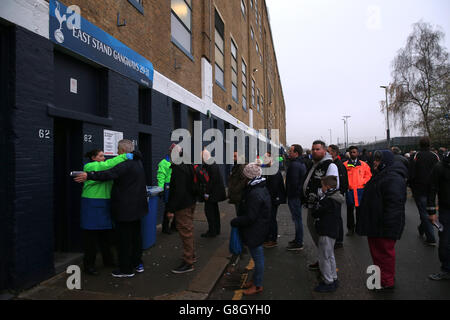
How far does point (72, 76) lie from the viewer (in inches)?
202

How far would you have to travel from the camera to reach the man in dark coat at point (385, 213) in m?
3.68

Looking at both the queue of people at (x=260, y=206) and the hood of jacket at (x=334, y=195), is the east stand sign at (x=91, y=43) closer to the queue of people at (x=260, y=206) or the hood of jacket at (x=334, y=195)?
the queue of people at (x=260, y=206)

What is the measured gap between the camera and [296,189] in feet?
18.5

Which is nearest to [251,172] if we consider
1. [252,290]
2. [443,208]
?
[252,290]

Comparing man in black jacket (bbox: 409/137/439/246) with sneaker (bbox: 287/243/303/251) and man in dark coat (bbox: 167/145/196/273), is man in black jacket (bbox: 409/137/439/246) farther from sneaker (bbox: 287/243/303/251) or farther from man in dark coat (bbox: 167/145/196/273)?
man in dark coat (bbox: 167/145/196/273)

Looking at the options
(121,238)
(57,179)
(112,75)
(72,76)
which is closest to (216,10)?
(112,75)

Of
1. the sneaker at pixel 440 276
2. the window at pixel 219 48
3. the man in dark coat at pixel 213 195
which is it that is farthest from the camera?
the window at pixel 219 48

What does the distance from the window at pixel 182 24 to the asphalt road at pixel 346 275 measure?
274 inches

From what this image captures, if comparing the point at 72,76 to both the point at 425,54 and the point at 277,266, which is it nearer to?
the point at 277,266

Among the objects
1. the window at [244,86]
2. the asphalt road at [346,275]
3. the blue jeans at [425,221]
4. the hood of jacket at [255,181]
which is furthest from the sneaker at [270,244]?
the window at [244,86]

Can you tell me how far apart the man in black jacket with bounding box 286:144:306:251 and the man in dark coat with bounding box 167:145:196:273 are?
6.77ft

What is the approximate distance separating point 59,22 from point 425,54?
34.1 metres

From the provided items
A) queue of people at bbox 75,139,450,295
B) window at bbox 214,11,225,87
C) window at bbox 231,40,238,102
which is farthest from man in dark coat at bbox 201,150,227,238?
window at bbox 231,40,238,102
